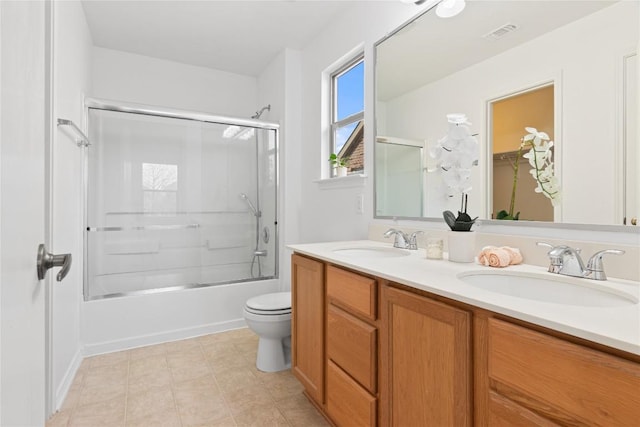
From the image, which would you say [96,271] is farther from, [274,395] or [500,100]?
[500,100]

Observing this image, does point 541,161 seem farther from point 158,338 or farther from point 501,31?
point 158,338

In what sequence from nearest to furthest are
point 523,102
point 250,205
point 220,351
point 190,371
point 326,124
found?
point 523,102, point 190,371, point 220,351, point 326,124, point 250,205

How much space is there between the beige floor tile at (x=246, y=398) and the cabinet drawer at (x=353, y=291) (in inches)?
31.3

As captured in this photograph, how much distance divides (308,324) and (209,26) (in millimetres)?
2424

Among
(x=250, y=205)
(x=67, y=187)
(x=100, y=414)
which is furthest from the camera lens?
(x=250, y=205)

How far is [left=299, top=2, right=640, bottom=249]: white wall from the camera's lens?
1.92 meters

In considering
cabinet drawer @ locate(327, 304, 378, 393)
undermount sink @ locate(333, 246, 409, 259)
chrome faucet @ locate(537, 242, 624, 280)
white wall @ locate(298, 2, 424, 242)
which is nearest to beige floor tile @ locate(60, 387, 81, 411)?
cabinet drawer @ locate(327, 304, 378, 393)

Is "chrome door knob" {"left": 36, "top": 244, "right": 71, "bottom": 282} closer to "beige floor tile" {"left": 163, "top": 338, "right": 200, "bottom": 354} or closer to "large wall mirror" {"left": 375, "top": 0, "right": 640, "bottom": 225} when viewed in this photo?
"large wall mirror" {"left": 375, "top": 0, "right": 640, "bottom": 225}

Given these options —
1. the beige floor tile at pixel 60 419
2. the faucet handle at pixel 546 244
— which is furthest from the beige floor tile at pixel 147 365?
the faucet handle at pixel 546 244

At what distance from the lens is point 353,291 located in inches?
51.0

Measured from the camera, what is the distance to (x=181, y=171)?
3.00m

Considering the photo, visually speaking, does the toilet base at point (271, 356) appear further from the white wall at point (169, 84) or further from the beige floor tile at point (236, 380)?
the white wall at point (169, 84)

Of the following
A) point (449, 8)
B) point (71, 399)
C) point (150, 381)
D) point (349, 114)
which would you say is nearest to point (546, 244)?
point (449, 8)
